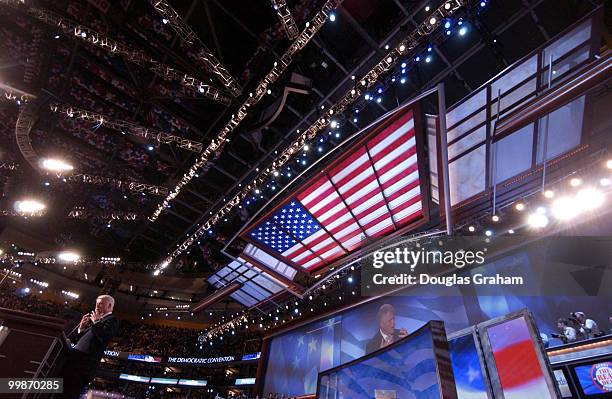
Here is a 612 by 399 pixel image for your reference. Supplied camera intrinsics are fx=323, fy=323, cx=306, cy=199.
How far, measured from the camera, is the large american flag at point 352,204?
7.43 metres

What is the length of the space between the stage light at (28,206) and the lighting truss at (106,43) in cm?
796

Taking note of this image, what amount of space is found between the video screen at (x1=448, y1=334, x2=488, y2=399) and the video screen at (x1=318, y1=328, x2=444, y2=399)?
414 mm

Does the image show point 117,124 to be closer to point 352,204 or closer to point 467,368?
point 352,204

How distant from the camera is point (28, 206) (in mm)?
13109

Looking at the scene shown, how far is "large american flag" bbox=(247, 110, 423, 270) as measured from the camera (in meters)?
7.43

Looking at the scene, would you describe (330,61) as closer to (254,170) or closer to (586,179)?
(254,170)

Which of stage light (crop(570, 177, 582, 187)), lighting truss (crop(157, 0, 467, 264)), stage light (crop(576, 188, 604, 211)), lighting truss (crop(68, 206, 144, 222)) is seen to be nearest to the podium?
lighting truss (crop(157, 0, 467, 264))

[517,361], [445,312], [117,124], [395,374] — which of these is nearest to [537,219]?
[445,312]


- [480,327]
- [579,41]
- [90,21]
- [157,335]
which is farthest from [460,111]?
[157,335]

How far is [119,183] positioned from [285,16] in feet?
28.5

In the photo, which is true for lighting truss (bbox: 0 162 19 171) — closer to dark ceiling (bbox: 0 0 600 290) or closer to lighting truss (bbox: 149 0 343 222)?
dark ceiling (bbox: 0 0 600 290)

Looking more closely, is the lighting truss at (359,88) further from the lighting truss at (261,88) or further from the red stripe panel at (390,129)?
the lighting truss at (261,88)

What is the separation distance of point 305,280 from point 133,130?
742 cm

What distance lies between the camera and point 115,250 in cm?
1809
